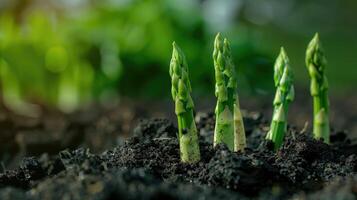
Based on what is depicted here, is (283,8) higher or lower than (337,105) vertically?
higher

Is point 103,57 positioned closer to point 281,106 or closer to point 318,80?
point 318,80

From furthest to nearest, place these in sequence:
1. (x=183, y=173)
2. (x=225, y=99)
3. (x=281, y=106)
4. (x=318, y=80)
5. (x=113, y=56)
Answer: (x=113, y=56) → (x=318, y=80) → (x=281, y=106) → (x=225, y=99) → (x=183, y=173)

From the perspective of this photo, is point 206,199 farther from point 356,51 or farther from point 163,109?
point 356,51

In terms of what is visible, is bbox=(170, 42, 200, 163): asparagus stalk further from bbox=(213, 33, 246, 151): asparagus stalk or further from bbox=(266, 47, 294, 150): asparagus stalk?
bbox=(266, 47, 294, 150): asparagus stalk

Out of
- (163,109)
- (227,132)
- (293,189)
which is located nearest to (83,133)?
(163,109)

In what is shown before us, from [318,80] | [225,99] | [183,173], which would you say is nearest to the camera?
[183,173]

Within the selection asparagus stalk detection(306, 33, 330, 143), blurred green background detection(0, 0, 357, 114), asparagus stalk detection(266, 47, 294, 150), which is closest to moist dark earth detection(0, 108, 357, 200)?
asparagus stalk detection(266, 47, 294, 150)

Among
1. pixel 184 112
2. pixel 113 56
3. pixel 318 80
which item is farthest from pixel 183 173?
pixel 113 56

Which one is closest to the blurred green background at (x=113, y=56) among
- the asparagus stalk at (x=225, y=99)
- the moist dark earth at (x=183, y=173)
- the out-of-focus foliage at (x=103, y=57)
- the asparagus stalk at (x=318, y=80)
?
the out-of-focus foliage at (x=103, y=57)
